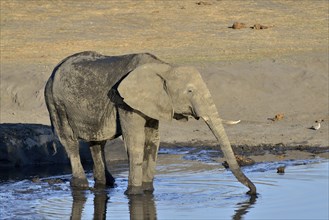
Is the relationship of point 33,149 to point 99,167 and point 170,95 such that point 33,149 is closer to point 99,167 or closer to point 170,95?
point 99,167

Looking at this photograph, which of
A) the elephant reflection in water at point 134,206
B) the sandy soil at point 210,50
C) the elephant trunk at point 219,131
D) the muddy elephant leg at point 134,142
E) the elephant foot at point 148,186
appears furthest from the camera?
the sandy soil at point 210,50

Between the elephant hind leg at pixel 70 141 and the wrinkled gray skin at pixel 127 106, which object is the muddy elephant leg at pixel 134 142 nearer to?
the wrinkled gray skin at pixel 127 106

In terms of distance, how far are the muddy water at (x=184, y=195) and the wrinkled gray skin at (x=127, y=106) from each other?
36cm

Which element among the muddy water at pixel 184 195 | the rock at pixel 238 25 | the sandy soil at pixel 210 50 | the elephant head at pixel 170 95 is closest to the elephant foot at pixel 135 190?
the muddy water at pixel 184 195

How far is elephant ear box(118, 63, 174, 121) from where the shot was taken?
542 inches

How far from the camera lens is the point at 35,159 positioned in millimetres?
17688

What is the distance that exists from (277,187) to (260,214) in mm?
2064

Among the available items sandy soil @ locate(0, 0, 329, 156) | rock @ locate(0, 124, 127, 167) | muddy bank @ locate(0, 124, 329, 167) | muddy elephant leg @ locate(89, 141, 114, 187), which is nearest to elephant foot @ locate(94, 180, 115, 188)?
muddy elephant leg @ locate(89, 141, 114, 187)

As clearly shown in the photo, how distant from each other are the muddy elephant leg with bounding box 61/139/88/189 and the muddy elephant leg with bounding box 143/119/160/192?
1.05m

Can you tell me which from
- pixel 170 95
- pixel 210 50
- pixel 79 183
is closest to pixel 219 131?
pixel 170 95

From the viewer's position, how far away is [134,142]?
14023 mm

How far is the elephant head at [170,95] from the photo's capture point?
1354cm

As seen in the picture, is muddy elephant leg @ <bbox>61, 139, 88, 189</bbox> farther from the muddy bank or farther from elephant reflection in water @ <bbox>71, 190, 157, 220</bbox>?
the muddy bank

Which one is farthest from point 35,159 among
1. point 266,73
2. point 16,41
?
point 16,41
